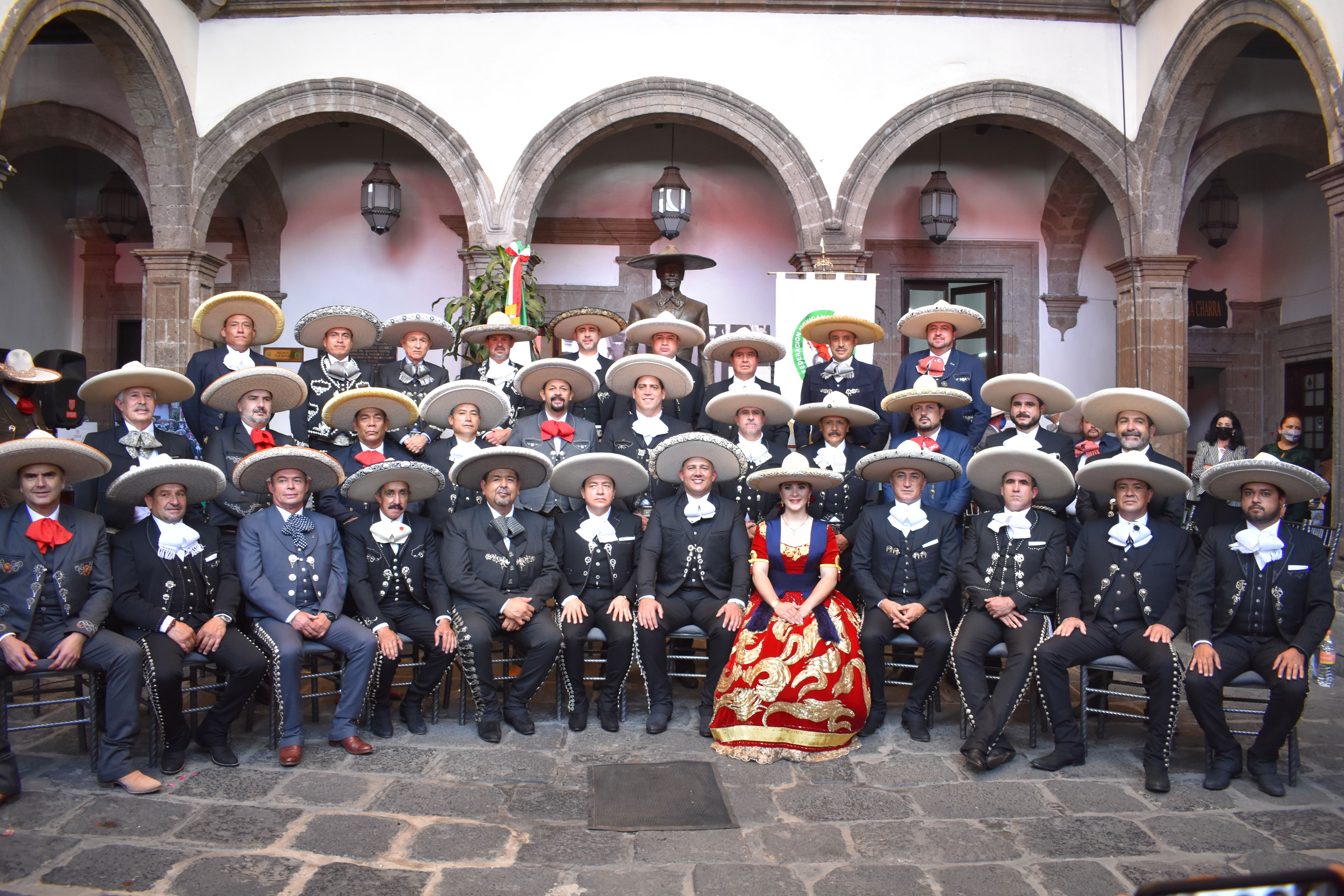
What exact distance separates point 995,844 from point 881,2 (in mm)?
7581

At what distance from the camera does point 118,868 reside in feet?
9.56

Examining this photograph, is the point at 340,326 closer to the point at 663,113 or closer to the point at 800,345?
the point at 800,345

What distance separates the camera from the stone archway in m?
8.35

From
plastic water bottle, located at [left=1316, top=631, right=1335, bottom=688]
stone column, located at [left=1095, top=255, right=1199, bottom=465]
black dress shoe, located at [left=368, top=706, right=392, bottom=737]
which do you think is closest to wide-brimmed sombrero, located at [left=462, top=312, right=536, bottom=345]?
black dress shoe, located at [left=368, top=706, right=392, bottom=737]

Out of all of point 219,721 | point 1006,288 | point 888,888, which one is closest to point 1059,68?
point 1006,288

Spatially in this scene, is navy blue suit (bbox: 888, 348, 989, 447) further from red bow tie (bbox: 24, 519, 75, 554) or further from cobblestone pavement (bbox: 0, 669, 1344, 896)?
red bow tie (bbox: 24, 519, 75, 554)

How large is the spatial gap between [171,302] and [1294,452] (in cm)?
953

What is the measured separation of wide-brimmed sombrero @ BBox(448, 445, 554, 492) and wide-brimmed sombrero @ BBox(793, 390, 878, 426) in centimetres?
154

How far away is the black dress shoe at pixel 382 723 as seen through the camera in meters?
4.27

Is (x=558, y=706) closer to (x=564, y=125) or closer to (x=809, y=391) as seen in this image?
(x=809, y=391)

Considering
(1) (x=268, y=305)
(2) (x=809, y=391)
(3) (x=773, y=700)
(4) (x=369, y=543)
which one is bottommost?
(3) (x=773, y=700)

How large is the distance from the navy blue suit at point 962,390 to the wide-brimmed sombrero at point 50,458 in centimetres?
415

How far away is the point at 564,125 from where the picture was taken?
836 centimetres

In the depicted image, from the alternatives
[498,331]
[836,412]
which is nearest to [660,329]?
[498,331]
